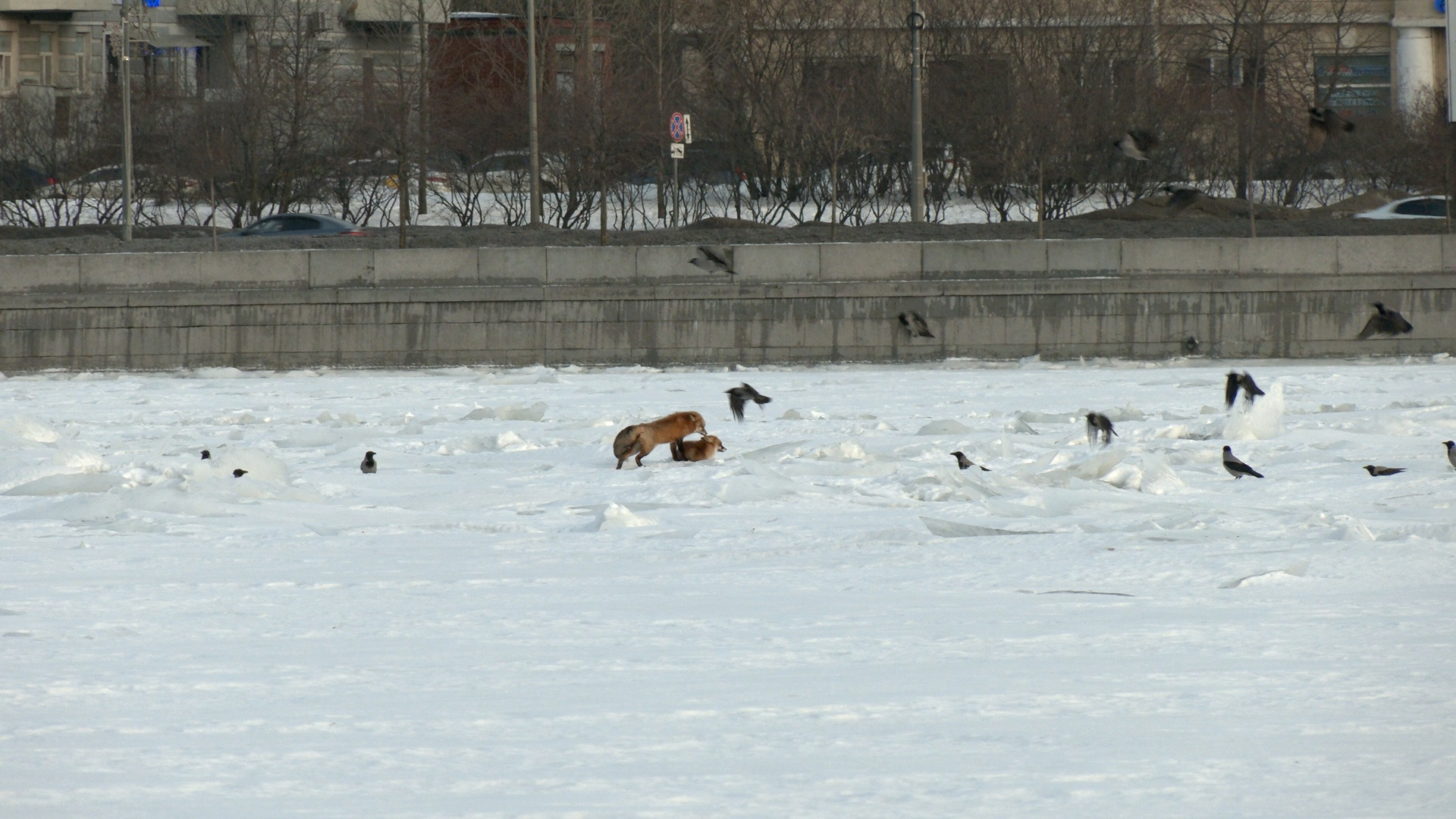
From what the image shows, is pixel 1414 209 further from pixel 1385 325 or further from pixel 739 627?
pixel 739 627

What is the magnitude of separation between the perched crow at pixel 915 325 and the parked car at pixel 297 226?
12.3 metres

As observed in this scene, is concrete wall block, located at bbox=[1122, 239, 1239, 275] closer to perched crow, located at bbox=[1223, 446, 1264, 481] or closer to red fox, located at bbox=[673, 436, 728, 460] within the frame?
red fox, located at bbox=[673, 436, 728, 460]

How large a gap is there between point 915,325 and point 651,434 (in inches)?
479

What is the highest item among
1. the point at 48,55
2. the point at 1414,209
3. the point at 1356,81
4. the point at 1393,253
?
the point at 48,55

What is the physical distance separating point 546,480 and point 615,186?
2330 centimetres

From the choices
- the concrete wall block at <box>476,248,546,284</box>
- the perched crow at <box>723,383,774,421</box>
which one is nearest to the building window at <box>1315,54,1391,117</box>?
the concrete wall block at <box>476,248,546,284</box>

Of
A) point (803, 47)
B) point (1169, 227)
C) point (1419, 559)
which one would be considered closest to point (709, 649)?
point (1419, 559)

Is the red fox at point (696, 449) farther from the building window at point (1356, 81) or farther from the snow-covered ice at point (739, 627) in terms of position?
the building window at point (1356, 81)

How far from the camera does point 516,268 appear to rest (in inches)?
949

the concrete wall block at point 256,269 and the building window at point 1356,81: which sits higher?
the building window at point 1356,81

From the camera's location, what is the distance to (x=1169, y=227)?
1104 inches

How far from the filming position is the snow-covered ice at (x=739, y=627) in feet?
15.0

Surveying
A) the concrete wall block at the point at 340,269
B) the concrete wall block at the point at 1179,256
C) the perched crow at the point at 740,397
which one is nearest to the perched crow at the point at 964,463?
the perched crow at the point at 740,397

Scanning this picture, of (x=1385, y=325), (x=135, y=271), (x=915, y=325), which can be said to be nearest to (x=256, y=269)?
(x=135, y=271)
